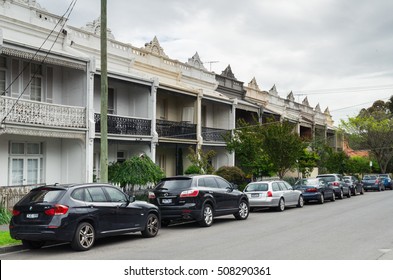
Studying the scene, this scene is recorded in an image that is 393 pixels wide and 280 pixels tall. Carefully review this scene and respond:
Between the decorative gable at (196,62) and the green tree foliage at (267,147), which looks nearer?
the green tree foliage at (267,147)

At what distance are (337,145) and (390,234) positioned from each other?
49520 mm

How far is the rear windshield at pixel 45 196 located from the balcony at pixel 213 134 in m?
20.6

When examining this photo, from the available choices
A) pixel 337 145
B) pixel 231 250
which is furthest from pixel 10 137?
pixel 337 145

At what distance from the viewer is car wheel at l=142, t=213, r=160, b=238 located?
46.0ft

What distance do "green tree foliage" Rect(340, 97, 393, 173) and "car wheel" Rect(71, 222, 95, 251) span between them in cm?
5090

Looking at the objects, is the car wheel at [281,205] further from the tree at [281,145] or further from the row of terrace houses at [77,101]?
the row of terrace houses at [77,101]

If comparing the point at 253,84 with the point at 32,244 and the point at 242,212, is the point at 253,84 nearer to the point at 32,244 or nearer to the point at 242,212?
the point at 242,212

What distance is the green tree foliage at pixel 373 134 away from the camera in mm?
57500

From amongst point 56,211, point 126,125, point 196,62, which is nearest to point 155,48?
point 196,62

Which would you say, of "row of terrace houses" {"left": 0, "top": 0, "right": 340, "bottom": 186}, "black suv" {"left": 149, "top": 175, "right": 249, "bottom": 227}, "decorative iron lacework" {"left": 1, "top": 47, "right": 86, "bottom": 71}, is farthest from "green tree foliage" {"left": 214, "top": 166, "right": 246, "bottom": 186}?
"black suv" {"left": 149, "top": 175, "right": 249, "bottom": 227}

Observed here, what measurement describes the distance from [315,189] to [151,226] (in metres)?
15.2

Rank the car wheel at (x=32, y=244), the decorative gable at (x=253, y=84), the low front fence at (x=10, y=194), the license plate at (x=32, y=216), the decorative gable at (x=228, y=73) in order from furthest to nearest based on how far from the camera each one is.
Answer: the decorative gable at (x=253, y=84) → the decorative gable at (x=228, y=73) → the low front fence at (x=10, y=194) → the car wheel at (x=32, y=244) → the license plate at (x=32, y=216)

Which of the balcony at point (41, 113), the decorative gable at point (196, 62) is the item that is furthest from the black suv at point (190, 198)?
the decorative gable at point (196, 62)

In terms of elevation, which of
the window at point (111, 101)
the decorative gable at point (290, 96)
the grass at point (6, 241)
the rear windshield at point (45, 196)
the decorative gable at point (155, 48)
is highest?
the decorative gable at point (290, 96)
